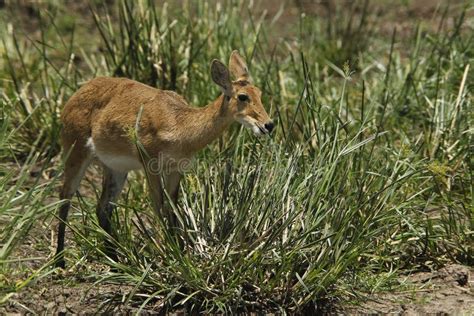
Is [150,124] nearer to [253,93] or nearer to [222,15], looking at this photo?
[253,93]

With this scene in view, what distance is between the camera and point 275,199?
6.25 meters

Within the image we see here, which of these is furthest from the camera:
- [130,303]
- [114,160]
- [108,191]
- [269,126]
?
[108,191]

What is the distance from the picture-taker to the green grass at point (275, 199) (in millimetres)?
5895

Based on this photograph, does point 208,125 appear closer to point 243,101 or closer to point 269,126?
point 243,101

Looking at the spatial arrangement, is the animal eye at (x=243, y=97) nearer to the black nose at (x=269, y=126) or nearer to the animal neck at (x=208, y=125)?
the animal neck at (x=208, y=125)

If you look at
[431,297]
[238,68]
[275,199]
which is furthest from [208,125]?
[431,297]

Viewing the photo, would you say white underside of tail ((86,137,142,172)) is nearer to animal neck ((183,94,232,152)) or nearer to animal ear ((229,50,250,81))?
animal neck ((183,94,232,152))

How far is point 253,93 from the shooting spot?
635 cm

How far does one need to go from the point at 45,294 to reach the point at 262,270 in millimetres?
1247

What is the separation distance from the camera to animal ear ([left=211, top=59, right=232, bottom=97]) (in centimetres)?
638

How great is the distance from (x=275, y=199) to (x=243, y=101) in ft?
2.02

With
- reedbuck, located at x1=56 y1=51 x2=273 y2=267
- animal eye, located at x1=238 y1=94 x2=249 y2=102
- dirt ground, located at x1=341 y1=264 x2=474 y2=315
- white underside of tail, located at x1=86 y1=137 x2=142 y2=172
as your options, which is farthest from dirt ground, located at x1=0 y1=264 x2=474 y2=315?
animal eye, located at x1=238 y1=94 x2=249 y2=102

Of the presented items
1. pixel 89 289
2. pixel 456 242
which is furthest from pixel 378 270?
pixel 89 289

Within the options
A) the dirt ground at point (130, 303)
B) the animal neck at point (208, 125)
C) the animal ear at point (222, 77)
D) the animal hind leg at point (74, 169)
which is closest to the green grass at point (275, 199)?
the dirt ground at point (130, 303)
